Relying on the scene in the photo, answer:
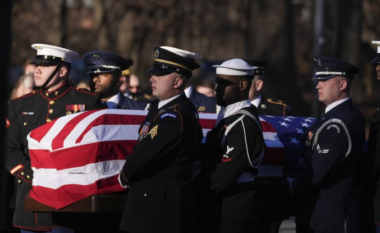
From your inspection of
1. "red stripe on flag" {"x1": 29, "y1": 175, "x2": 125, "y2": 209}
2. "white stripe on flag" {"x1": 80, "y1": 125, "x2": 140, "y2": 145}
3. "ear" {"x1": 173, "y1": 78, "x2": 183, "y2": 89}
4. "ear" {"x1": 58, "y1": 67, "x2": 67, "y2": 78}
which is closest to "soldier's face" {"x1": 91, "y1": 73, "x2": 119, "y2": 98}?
"ear" {"x1": 58, "y1": 67, "x2": 67, "y2": 78}

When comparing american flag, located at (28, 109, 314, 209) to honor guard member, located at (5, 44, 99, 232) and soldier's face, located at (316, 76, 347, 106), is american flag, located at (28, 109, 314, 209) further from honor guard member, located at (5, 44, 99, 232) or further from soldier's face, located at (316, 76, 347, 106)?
soldier's face, located at (316, 76, 347, 106)

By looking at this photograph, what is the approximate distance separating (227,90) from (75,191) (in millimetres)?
1201

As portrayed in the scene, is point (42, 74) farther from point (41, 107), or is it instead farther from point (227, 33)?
point (227, 33)

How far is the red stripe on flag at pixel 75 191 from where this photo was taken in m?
5.90

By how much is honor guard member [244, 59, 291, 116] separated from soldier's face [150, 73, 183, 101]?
2.51m

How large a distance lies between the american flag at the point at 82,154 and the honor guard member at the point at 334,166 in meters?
0.61

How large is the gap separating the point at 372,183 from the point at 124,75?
4.23 meters

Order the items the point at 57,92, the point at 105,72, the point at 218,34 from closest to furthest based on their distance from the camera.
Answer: the point at 57,92
the point at 105,72
the point at 218,34

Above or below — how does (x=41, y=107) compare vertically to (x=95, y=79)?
below

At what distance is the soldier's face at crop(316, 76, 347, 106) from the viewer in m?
6.08

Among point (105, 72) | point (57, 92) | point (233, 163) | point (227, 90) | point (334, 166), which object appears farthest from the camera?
point (105, 72)

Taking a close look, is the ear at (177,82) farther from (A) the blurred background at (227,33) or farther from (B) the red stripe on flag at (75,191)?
(A) the blurred background at (227,33)

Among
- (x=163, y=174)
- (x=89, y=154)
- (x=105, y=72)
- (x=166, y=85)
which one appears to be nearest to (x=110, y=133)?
(x=89, y=154)

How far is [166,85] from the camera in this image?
5719 millimetres
